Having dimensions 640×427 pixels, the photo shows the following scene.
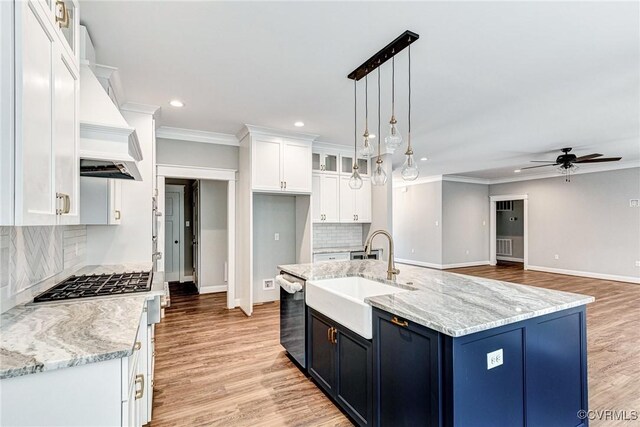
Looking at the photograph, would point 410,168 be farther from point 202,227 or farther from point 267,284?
point 202,227

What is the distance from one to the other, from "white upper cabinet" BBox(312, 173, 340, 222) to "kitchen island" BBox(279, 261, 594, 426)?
3.05 meters

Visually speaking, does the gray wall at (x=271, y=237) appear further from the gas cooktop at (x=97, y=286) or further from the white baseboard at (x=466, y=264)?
the white baseboard at (x=466, y=264)

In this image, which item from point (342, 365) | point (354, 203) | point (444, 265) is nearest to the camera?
point (342, 365)

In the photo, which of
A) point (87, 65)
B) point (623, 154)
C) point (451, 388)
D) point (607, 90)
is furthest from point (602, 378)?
point (623, 154)

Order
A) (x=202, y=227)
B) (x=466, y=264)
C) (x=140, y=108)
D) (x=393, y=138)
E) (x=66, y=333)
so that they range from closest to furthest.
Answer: (x=66, y=333) < (x=393, y=138) < (x=140, y=108) < (x=202, y=227) < (x=466, y=264)

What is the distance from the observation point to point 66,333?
47.5 inches

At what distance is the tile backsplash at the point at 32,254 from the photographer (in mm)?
1449

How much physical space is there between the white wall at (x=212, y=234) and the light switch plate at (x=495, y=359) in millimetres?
4954

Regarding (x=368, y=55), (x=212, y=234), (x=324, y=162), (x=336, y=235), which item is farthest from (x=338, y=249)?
(x=368, y=55)

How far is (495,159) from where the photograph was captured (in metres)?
6.45

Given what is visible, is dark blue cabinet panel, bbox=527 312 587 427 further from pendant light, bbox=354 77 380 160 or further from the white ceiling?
the white ceiling

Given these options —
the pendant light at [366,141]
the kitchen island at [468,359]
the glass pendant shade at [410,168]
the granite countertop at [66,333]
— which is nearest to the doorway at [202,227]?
the pendant light at [366,141]

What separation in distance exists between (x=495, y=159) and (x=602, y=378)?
4702 millimetres

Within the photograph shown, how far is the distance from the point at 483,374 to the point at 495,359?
0.35ft
